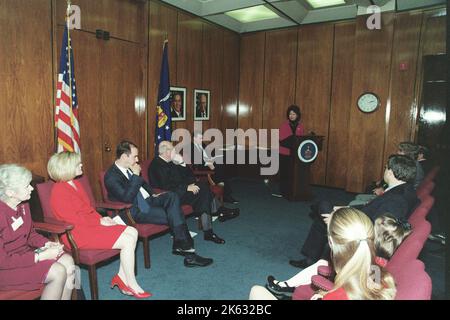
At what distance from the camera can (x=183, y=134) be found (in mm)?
6586

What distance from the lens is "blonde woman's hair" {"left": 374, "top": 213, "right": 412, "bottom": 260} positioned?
228 cm

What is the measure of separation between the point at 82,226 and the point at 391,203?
265cm

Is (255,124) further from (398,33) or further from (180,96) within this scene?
(398,33)

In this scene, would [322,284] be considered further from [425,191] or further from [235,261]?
[425,191]

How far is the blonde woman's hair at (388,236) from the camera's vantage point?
7.47ft

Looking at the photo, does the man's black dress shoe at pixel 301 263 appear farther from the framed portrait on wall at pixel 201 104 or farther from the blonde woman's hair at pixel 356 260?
the framed portrait on wall at pixel 201 104

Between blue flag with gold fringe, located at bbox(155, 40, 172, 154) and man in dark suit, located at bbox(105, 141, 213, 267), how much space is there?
6.11 feet

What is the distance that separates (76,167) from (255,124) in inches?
235

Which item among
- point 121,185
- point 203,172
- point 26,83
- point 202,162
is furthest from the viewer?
point 202,162

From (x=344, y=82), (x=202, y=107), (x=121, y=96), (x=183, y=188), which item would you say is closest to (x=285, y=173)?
(x=202, y=107)

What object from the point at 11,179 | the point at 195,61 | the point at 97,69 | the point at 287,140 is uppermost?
the point at 195,61

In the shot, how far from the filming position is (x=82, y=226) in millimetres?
2830

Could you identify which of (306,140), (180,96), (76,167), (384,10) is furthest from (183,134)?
(384,10)
